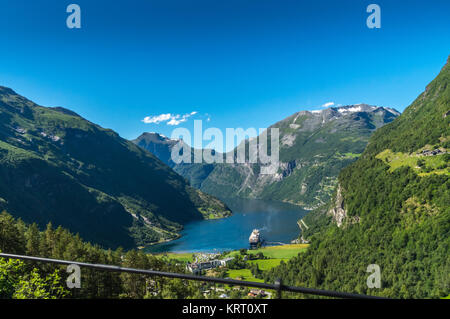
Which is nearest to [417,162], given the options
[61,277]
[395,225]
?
[395,225]

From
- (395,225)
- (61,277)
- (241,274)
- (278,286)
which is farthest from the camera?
(241,274)

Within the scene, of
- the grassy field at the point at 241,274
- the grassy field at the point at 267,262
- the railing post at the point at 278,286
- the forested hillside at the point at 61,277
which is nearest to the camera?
the railing post at the point at 278,286

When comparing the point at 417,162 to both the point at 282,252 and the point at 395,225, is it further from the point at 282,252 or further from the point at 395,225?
the point at 282,252

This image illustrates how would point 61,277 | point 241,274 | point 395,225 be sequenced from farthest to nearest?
point 241,274 < point 395,225 < point 61,277

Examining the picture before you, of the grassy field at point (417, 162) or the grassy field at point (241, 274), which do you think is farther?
the grassy field at point (417, 162)

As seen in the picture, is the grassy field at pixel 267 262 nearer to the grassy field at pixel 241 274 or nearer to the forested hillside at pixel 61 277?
the grassy field at pixel 241 274

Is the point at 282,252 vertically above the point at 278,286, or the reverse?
the point at 278,286

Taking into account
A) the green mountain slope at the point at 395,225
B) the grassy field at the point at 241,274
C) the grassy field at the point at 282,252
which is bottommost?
the grassy field at the point at 241,274

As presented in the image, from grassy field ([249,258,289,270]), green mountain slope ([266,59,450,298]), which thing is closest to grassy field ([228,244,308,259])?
grassy field ([249,258,289,270])

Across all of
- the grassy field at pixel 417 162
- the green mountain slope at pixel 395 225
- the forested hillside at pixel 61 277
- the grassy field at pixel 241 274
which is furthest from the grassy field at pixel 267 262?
the forested hillside at pixel 61 277

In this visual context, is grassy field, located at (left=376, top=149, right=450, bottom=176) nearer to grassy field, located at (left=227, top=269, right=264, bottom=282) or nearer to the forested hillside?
grassy field, located at (left=227, top=269, right=264, bottom=282)
